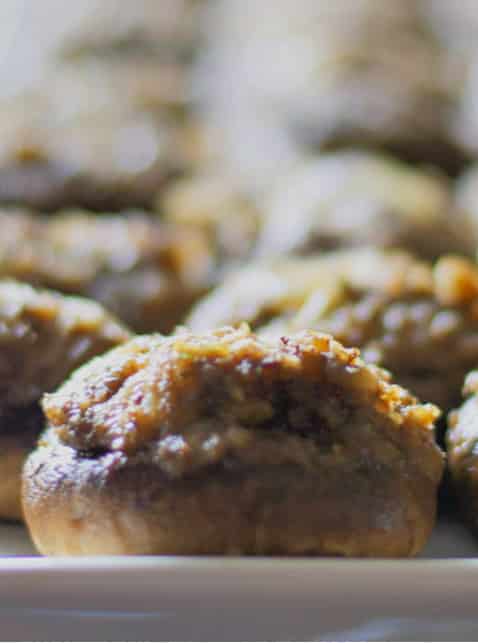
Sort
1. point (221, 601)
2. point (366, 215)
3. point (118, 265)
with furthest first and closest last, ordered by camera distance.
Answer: point (366, 215) → point (118, 265) → point (221, 601)

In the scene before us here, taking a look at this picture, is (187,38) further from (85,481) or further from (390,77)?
(85,481)

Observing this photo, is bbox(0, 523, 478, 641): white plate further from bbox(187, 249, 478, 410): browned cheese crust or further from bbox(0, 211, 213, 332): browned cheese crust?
bbox(0, 211, 213, 332): browned cheese crust

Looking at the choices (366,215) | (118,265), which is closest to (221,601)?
(118,265)

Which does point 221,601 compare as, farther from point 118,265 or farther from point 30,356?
point 118,265

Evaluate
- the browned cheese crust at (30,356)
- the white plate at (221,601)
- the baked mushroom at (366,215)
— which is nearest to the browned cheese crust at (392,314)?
the browned cheese crust at (30,356)

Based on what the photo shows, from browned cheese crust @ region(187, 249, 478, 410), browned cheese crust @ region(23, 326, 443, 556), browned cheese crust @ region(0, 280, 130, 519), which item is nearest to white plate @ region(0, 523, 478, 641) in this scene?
browned cheese crust @ region(23, 326, 443, 556)

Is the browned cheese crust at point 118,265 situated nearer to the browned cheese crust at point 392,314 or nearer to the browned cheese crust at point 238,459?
the browned cheese crust at point 392,314
